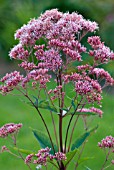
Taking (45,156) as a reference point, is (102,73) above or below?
above

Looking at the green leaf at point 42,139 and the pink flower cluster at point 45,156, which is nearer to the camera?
the pink flower cluster at point 45,156

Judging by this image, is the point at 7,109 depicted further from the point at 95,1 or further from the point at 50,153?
the point at 50,153

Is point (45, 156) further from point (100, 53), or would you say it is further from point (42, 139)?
point (100, 53)

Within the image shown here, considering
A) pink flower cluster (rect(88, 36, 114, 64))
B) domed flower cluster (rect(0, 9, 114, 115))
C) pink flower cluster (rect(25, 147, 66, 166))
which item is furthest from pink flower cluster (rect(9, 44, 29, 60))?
pink flower cluster (rect(25, 147, 66, 166))

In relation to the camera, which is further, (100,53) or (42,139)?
(42,139)

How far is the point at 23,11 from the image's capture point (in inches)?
322

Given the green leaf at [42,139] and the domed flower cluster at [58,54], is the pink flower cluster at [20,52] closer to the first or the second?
the domed flower cluster at [58,54]

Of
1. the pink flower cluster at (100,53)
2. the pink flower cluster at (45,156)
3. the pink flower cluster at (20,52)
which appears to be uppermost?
the pink flower cluster at (20,52)

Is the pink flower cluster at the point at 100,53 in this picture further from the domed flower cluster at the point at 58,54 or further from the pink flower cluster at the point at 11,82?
the pink flower cluster at the point at 11,82

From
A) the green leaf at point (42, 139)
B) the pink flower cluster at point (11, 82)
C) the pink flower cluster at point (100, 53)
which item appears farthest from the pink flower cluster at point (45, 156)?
the pink flower cluster at point (100, 53)

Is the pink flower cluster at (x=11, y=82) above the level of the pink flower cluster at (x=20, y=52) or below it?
below

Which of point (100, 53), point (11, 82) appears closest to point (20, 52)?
point (11, 82)

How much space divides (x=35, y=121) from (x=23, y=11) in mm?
3470

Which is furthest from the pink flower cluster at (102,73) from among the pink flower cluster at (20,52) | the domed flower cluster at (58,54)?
the pink flower cluster at (20,52)
